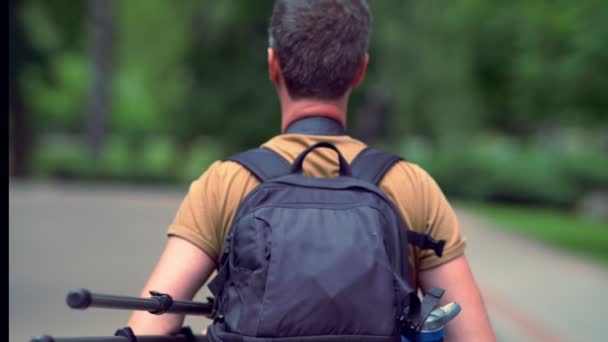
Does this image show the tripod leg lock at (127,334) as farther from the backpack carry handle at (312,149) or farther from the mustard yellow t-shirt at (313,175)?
the backpack carry handle at (312,149)

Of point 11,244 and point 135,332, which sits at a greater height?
point 135,332

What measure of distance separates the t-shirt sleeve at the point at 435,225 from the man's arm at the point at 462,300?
0.8 inches

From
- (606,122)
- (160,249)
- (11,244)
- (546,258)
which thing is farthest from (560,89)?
(11,244)

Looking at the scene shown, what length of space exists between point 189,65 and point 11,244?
1860cm

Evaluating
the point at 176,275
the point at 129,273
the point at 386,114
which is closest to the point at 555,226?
the point at 386,114

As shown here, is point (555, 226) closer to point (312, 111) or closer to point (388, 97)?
point (388, 97)

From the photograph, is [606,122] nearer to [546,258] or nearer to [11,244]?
[546,258]

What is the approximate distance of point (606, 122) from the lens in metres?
16.6

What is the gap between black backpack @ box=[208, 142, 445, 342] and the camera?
194cm

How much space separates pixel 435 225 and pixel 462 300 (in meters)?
0.17

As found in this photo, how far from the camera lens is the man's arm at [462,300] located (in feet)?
7.04

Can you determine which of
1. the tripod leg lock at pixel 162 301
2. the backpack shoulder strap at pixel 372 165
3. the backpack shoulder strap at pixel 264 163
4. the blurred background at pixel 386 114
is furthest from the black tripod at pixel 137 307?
the blurred background at pixel 386 114

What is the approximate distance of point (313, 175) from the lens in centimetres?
216

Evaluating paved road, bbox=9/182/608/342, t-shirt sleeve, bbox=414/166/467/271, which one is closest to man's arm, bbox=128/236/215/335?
t-shirt sleeve, bbox=414/166/467/271
